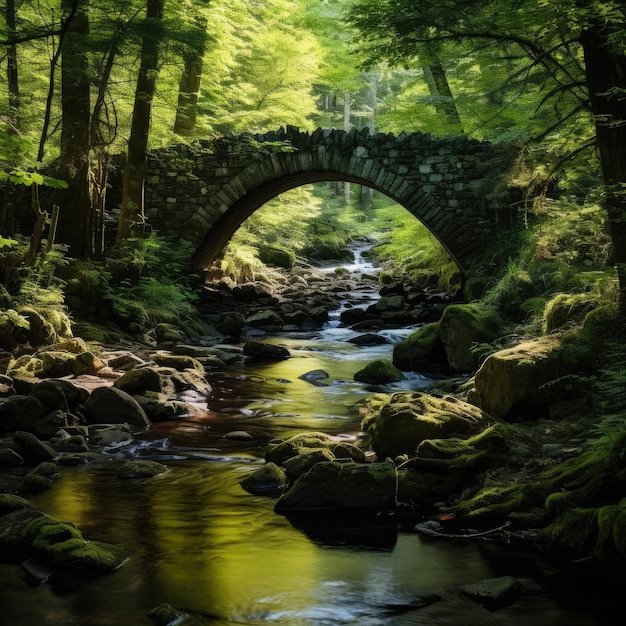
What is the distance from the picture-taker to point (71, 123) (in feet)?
36.7

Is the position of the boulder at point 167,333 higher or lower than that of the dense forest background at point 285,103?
lower

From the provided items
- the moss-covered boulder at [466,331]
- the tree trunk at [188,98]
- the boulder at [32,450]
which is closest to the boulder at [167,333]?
the moss-covered boulder at [466,331]

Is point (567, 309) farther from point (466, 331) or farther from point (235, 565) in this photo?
point (235, 565)

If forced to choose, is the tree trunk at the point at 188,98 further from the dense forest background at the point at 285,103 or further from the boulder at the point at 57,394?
the boulder at the point at 57,394

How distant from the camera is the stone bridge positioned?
13156mm

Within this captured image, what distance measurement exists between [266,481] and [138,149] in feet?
28.0

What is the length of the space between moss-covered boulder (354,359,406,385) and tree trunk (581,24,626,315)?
12.4 feet

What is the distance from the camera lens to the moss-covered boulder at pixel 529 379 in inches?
223

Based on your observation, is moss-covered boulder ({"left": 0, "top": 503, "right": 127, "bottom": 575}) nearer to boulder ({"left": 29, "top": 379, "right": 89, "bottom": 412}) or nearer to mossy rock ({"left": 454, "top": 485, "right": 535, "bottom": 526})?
mossy rock ({"left": 454, "top": 485, "right": 535, "bottom": 526})

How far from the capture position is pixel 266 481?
16.5ft

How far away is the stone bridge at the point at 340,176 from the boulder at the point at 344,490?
879cm

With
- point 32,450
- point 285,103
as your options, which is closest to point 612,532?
point 32,450

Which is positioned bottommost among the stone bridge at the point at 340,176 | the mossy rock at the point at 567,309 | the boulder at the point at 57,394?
the boulder at the point at 57,394

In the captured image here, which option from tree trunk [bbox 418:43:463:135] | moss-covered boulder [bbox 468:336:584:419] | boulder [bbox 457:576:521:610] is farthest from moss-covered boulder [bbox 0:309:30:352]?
tree trunk [bbox 418:43:463:135]
